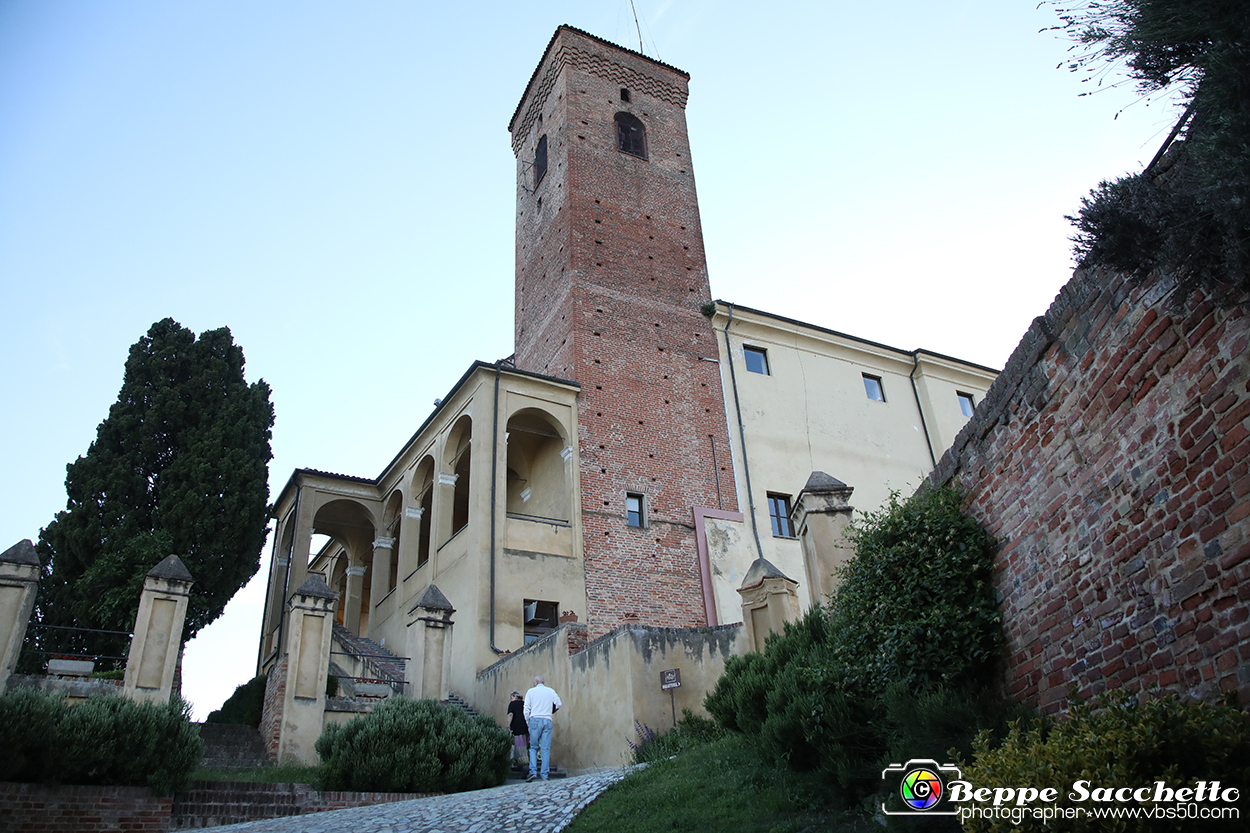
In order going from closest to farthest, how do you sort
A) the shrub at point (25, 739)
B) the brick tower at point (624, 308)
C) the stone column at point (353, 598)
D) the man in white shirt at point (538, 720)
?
1. the shrub at point (25, 739)
2. the man in white shirt at point (538, 720)
3. the brick tower at point (624, 308)
4. the stone column at point (353, 598)

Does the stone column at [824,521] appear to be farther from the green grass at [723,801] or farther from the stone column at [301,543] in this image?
the stone column at [301,543]

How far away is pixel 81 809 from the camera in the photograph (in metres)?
8.52

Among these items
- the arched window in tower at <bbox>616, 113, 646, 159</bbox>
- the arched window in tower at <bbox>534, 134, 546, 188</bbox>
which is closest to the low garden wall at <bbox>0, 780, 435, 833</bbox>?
the arched window in tower at <bbox>534, 134, 546, 188</bbox>

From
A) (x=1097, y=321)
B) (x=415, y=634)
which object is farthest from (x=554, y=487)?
(x=1097, y=321)

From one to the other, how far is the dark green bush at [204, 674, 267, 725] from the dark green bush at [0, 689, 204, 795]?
647 centimetres

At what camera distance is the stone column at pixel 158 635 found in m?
11.9

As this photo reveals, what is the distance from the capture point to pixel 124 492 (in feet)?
60.4

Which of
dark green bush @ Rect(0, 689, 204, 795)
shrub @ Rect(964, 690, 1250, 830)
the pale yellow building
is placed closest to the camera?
shrub @ Rect(964, 690, 1250, 830)

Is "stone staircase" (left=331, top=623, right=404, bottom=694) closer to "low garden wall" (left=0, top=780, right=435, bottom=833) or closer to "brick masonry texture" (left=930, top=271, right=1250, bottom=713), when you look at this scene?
"low garden wall" (left=0, top=780, right=435, bottom=833)

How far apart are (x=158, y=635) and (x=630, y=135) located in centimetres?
2049

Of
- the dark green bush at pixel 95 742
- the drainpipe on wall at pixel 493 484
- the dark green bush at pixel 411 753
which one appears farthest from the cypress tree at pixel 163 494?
the dark green bush at pixel 411 753

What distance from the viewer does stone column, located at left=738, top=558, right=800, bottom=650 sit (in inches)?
485

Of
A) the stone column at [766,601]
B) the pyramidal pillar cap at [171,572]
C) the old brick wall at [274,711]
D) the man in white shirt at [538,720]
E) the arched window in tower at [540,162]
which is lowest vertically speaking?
the man in white shirt at [538,720]

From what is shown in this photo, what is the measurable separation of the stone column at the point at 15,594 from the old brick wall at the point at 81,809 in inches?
134
